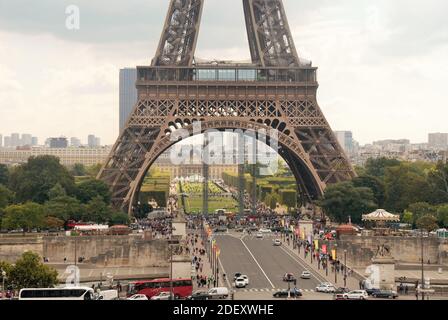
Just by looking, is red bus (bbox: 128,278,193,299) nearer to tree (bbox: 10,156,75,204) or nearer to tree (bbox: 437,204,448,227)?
tree (bbox: 437,204,448,227)

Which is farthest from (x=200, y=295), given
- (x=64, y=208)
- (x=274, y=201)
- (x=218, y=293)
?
(x=274, y=201)

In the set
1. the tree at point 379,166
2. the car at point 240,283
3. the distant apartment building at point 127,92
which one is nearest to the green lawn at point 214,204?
the tree at point 379,166

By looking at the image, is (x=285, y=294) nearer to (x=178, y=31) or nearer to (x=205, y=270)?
(x=205, y=270)

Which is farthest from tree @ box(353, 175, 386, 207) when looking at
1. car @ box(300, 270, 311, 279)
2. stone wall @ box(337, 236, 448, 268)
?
car @ box(300, 270, 311, 279)
